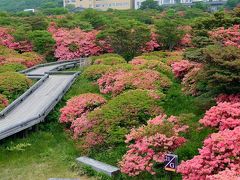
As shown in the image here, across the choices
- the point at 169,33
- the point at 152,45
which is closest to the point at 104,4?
the point at 152,45

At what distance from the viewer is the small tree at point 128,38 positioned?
23.1 meters

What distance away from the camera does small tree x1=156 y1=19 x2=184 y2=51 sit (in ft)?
79.8

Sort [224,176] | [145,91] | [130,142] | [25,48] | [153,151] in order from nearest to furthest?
1. [224,176]
2. [153,151]
3. [130,142]
4. [145,91]
5. [25,48]

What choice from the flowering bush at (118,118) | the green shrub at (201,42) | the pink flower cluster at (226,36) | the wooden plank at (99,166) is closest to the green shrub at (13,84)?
the flowering bush at (118,118)

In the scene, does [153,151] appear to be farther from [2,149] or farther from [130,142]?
[2,149]

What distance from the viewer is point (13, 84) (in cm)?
1728

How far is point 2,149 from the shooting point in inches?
486

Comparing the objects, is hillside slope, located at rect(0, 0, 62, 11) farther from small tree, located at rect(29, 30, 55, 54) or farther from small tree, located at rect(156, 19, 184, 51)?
small tree, located at rect(156, 19, 184, 51)

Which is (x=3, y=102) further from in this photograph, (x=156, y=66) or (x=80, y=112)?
(x=156, y=66)

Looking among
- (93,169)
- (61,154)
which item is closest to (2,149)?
(61,154)

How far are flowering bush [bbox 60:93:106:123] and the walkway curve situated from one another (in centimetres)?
75

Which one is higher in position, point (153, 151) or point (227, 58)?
point (227, 58)

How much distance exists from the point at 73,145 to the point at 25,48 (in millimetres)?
14741

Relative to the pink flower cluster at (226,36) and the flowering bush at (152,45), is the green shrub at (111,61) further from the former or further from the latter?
the pink flower cluster at (226,36)
